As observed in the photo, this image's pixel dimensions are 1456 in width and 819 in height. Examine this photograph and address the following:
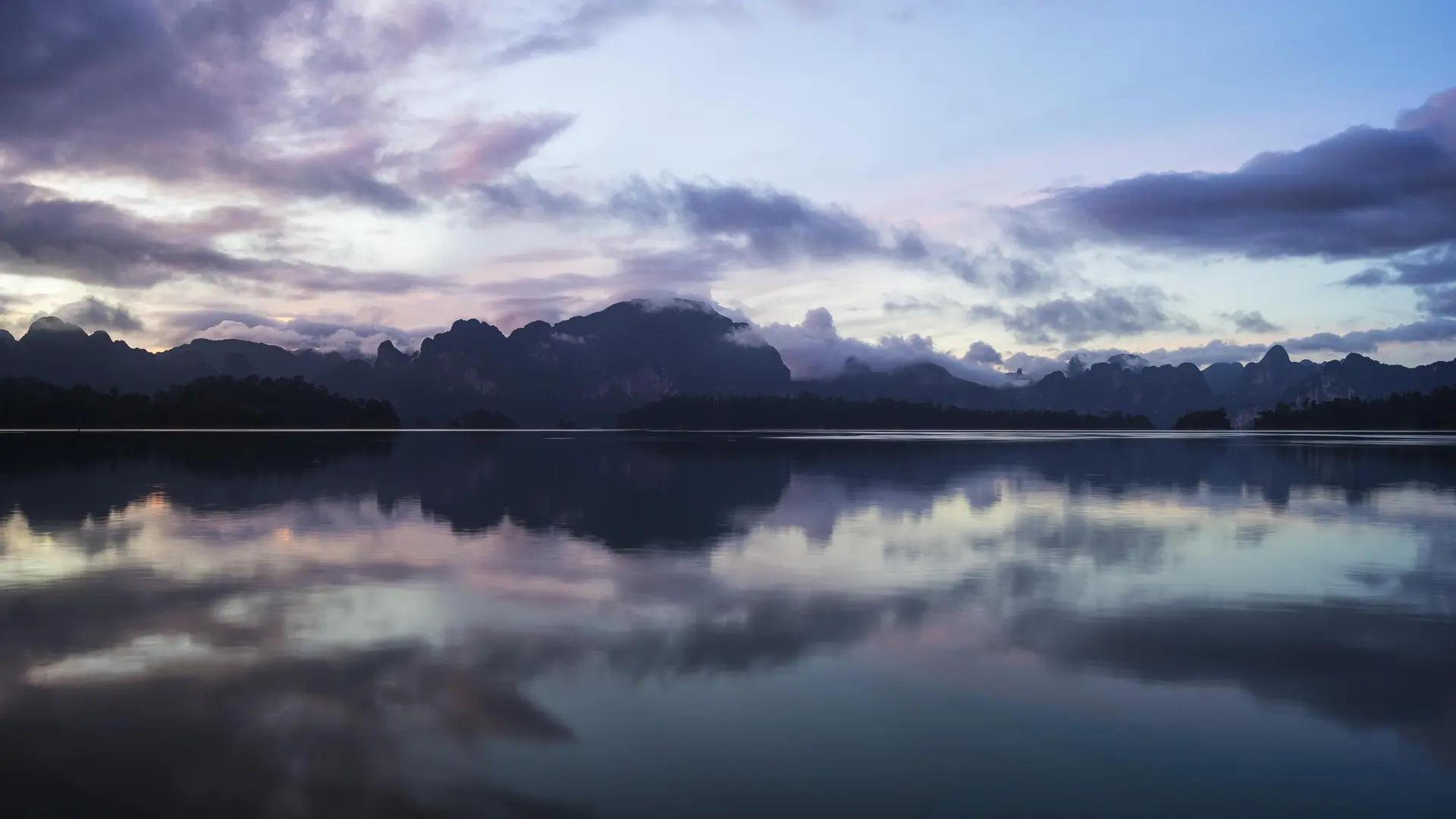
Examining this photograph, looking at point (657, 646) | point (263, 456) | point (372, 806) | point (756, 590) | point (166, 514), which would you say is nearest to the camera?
point (372, 806)

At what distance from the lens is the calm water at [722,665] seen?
28.8 ft

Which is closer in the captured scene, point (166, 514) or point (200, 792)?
point (200, 792)

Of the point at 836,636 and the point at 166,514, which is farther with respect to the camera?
the point at 166,514

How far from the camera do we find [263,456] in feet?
226

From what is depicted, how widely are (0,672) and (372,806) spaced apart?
7.29 metres

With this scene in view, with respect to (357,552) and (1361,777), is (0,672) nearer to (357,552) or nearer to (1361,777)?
(357,552)

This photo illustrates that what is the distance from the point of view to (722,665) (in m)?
12.8

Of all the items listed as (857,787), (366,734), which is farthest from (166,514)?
(857,787)

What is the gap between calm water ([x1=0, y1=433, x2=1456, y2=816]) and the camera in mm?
8789

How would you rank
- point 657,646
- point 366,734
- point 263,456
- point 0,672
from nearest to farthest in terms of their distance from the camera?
point 366,734 < point 0,672 < point 657,646 < point 263,456

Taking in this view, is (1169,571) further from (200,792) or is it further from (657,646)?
(200,792)

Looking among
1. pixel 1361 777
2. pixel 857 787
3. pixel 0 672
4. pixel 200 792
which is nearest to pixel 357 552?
pixel 0 672

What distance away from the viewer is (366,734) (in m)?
9.92

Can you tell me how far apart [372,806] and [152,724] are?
3.65 m
